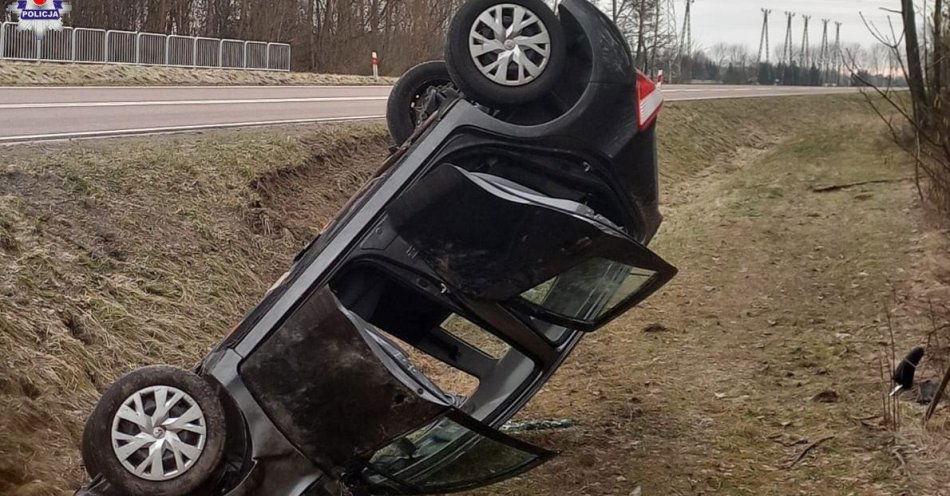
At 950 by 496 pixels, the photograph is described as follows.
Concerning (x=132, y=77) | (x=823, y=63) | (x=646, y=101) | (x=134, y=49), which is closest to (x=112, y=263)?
(x=646, y=101)

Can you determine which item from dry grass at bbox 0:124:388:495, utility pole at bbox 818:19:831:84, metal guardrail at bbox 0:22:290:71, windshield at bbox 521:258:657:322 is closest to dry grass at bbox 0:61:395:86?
metal guardrail at bbox 0:22:290:71

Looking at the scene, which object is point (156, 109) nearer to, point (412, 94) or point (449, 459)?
point (412, 94)

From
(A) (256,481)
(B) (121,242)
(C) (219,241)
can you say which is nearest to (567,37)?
(A) (256,481)

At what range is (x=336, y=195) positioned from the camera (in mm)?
10359

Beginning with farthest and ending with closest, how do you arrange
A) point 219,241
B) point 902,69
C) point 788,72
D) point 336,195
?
point 788,72 < point 336,195 < point 902,69 < point 219,241

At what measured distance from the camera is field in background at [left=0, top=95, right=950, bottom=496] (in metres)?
4.34

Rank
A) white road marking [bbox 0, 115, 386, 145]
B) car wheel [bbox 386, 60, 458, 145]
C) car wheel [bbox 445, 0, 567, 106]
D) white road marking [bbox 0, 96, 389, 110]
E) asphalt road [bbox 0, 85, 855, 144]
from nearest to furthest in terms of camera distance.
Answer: car wheel [bbox 445, 0, 567, 106] → car wheel [bbox 386, 60, 458, 145] → white road marking [bbox 0, 115, 386, 145] → asphalt road [bbox 0, 85, 855, 144] → white road marking [bbox 0, 96, 389, 110]

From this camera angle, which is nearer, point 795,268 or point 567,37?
point 567,37

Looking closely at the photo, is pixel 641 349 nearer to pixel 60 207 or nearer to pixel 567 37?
pixel 567 37

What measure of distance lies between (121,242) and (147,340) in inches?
47.6

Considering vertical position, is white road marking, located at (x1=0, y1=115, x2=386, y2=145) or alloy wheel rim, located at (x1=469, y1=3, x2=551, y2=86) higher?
alloy wheel rim, located at (x1=469, y1=3, x2=551, y2=86)

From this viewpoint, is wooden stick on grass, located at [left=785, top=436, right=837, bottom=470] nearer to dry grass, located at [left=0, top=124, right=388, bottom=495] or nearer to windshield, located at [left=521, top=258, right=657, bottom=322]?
windshield, located at [left=521, top=258, right=657, bottom=322]

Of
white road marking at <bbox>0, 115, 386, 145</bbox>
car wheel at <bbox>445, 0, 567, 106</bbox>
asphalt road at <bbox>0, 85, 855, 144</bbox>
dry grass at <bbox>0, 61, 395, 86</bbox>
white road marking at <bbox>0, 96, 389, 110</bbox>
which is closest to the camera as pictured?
car wheel at <bbox>445, 0, 567, 106</bbox>

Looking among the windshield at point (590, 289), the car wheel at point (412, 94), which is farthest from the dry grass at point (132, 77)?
the windshield at point (590, 289)
